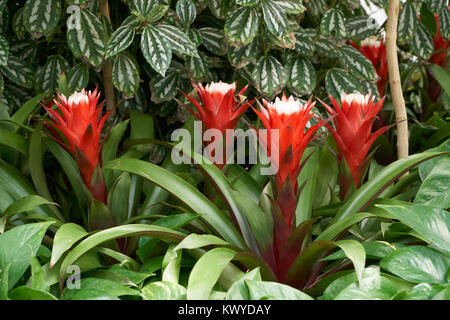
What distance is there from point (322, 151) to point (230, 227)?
0.47m

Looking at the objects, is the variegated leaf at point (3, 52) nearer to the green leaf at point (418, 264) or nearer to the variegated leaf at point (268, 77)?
the variegated leaf at point (268, 77)

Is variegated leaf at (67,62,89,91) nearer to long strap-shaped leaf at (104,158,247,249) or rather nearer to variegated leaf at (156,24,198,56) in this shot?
variegated leaf at (156,24,198,56)

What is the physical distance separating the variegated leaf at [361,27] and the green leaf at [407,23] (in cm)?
9

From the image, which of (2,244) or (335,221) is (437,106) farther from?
(2,244)

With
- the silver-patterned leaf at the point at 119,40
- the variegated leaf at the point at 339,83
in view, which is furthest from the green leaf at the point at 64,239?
the variegated leaf at the point at 339,83

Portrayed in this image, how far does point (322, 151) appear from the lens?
69.1 inches

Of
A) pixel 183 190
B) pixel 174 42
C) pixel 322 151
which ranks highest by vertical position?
pixel 174 42

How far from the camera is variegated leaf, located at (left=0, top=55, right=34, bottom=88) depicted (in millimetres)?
1954

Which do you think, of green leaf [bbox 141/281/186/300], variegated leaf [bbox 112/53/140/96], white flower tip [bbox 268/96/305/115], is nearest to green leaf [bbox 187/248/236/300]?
green leaf [bbox 141/281/186/300]

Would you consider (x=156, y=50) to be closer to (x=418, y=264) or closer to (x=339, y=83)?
(x=339, y=83)

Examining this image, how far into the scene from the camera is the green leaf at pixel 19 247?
127cm

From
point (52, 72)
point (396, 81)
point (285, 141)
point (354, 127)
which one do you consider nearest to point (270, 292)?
point (285, 141)

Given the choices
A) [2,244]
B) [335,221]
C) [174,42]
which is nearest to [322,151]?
[335,221]

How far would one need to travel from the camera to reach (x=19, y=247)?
1.30 meters
